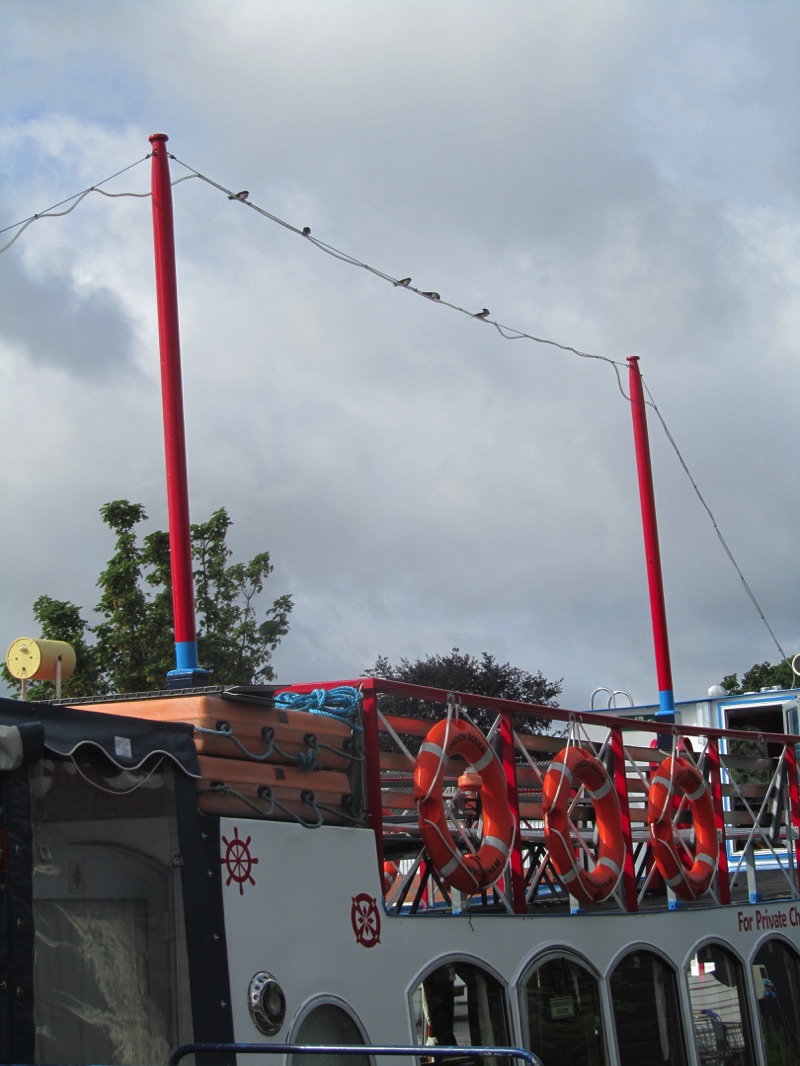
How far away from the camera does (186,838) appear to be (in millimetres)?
5758

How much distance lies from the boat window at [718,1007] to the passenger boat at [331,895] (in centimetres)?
2

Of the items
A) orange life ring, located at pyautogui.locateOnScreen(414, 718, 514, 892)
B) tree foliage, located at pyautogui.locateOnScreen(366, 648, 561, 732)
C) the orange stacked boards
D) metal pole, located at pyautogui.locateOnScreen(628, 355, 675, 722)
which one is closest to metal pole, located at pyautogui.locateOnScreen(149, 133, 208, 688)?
the orange stacked boards

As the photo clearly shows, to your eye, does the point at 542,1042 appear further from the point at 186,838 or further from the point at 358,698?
the point at 186,838

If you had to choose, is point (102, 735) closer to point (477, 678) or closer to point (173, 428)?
point (173, 428)

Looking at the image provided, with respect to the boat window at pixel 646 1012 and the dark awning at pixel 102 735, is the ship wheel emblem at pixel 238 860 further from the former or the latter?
the boat window at pixel 646 1012

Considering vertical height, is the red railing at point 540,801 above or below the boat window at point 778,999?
above

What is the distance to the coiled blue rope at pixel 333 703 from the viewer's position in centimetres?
710

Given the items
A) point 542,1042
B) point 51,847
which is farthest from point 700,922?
point 51,847

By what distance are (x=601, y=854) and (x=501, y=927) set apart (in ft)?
5.80

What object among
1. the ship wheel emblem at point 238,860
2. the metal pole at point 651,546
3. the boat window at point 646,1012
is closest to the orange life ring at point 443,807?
the ship wheel emblem at point 238,860

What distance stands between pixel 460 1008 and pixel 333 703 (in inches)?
70.8

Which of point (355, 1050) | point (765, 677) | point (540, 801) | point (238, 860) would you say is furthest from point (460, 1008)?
point (765, 677)

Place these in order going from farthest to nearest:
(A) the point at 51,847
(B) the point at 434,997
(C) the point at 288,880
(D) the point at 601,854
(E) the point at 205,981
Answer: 1. (D) the point at 601,854
2. (B) the point at 434,997
3. (C) the point at 288,880
4. (E) the point at 205,981
5. (A) the point at 51,847

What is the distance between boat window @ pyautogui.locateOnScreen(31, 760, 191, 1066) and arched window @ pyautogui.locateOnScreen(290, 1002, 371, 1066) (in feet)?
2.52
